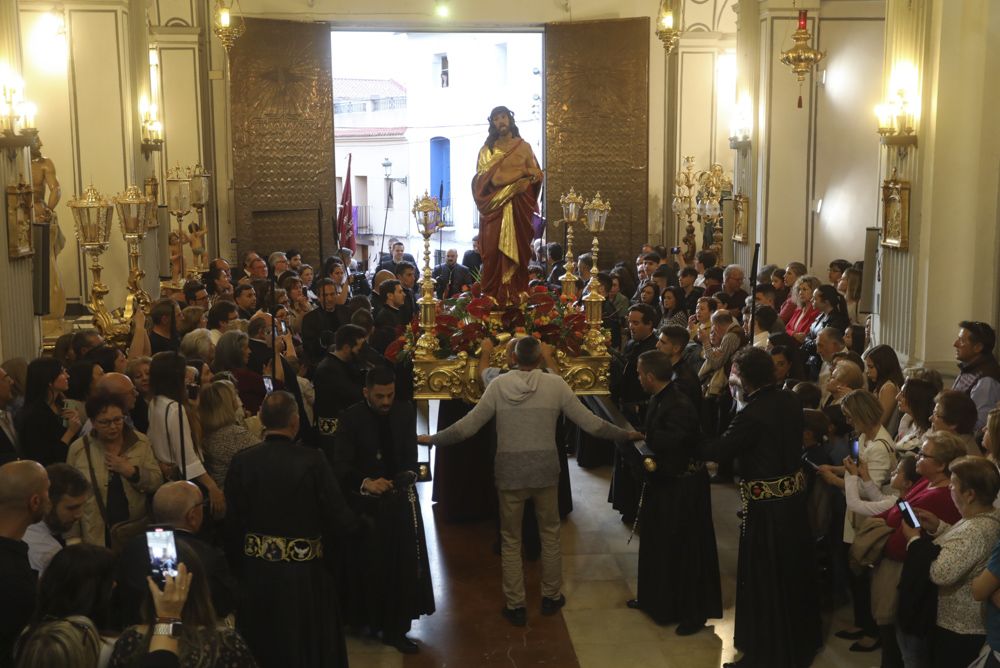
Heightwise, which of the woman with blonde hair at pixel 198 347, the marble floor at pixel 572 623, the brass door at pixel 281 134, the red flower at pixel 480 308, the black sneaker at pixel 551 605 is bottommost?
the marble floor at pixel 572 623

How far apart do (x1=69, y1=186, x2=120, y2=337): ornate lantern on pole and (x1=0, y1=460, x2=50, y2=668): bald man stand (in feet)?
19.8

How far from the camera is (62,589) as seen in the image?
3682 mm

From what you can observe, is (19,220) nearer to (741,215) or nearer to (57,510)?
(57,510)

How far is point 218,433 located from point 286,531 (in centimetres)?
101

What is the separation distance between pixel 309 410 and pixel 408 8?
11.7 metres

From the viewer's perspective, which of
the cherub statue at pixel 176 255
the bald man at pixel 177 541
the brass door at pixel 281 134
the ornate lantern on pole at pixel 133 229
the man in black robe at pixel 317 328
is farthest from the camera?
the brass door at pixel 281 134

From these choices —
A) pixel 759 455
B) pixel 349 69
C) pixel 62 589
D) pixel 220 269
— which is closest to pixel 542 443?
pixel 759 455

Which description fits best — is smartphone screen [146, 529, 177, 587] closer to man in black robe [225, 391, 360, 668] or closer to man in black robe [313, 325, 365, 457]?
man in black robe [225, 391, 360, 668]

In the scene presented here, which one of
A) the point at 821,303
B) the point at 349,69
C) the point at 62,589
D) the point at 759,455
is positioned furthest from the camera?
the point at 349,69

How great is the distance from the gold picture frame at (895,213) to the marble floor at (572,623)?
295 centimetres

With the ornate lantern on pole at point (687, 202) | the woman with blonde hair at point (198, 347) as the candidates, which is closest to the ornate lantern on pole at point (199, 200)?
the ornate lantern on pole at point (687, 202)

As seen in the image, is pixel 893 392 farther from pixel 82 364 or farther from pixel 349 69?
pixel 349 69

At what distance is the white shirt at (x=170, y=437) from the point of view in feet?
19.3

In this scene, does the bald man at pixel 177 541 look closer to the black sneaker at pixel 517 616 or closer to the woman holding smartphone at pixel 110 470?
→ the woman holding smartphone at pixel 110 470
